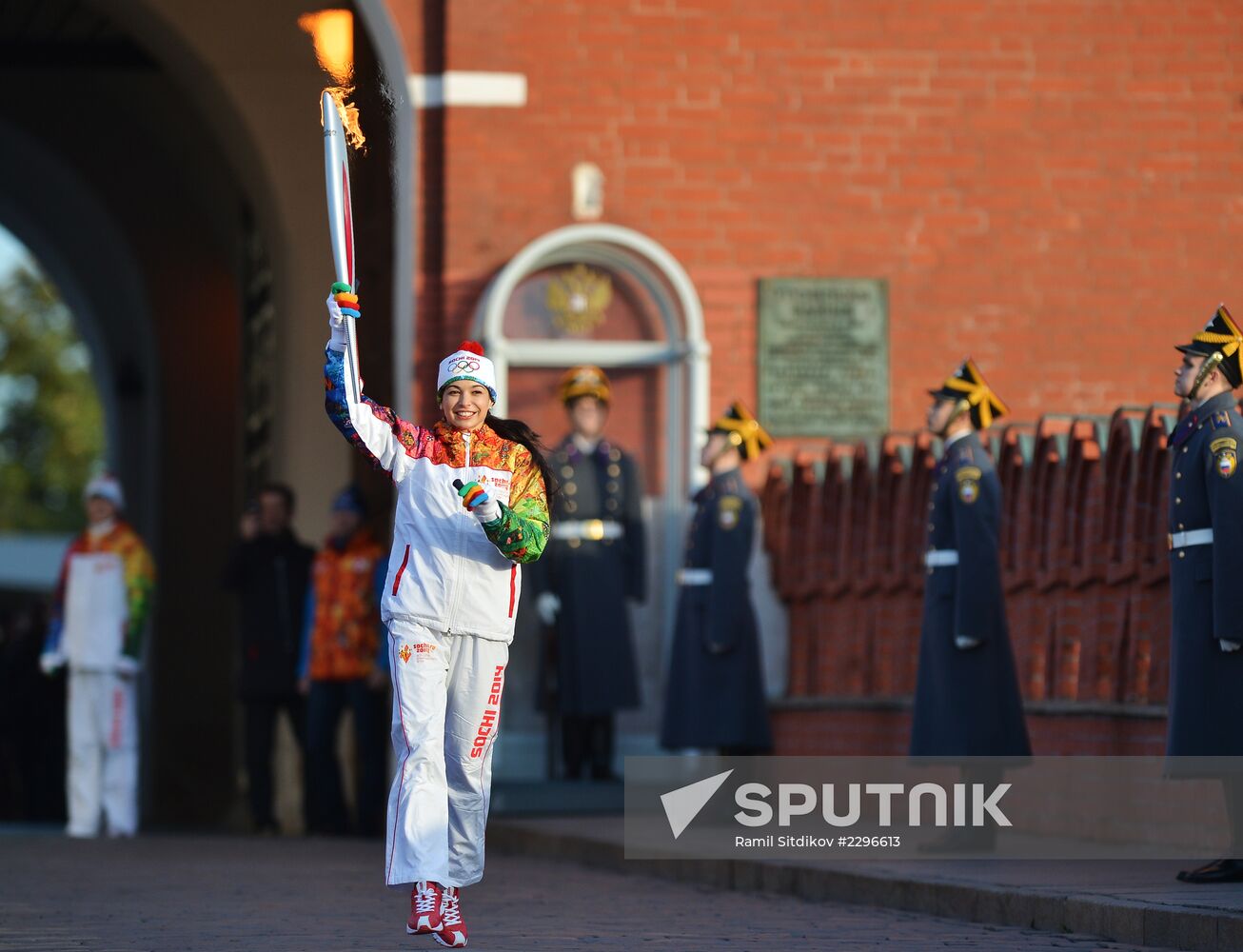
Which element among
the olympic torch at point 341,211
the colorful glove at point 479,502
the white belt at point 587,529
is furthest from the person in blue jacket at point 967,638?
the white belt at point 587,529

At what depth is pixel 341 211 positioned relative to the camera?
7133mm

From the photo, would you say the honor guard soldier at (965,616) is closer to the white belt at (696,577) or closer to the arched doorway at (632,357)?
the white belt at (696,577)

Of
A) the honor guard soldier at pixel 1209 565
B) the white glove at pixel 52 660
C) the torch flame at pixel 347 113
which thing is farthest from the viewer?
the white glove at pixel 52 660

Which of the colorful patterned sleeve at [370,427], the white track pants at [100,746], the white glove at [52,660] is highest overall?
the colorful patterned sleeve at [370,427]

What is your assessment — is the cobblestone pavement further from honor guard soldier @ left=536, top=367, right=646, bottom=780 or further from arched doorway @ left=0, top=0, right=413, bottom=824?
arched doorway @ left=0, top=0, right=413, bottom=824

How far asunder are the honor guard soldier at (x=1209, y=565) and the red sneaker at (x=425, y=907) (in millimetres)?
2414

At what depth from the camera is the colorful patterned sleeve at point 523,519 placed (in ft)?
22.8

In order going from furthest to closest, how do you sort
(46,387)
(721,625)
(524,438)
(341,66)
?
(46,387) < (721,625) < (341,66) < (524,438)

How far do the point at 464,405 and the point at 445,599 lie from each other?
1.94 feet

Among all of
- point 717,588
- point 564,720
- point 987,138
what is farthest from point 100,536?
point 987,138

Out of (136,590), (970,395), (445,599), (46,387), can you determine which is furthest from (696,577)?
(46,387)

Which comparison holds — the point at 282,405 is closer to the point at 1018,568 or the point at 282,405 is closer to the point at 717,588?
the point at 717,588

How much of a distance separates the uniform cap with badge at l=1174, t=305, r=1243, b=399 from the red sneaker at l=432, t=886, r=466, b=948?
3.01 metres

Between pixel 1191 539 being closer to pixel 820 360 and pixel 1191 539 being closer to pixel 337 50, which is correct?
pixel 337 50
